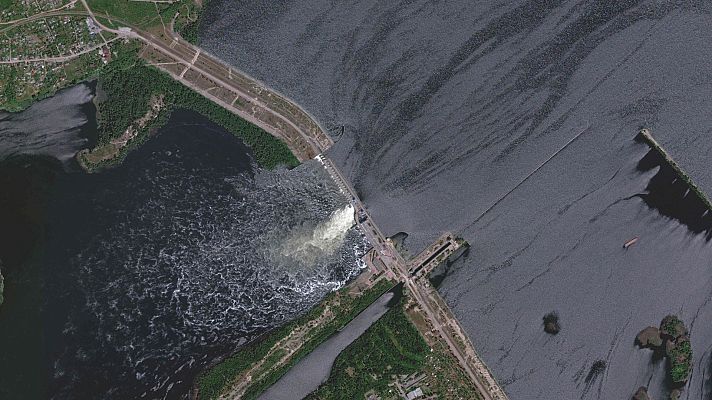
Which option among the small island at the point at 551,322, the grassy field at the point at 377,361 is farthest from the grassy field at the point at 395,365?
the small island at the point at 551,322

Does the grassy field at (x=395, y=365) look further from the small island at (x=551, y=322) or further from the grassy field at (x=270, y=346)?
the small island at (x=551, y=322)

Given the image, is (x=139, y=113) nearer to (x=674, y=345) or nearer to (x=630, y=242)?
(x=630, y=242)

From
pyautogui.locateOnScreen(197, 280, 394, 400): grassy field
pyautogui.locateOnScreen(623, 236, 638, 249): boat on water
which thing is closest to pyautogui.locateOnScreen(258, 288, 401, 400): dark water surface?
pyautogui.locateOnScreen(197, 280, 394, 400): grassy field

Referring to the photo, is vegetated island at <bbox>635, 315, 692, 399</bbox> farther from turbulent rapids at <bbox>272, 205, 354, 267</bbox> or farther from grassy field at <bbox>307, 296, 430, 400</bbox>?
turbulent rapids at <bbox>272, 205, 354, 267</bbox>

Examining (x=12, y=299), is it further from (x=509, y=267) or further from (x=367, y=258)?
(x=509, y=267)

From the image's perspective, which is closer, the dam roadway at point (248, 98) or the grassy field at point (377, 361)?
the grassy field at point (377, 361)

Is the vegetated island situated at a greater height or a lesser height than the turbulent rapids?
lesser

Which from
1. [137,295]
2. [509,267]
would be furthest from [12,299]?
[509,267]
